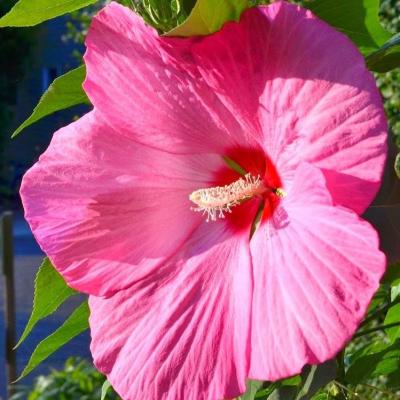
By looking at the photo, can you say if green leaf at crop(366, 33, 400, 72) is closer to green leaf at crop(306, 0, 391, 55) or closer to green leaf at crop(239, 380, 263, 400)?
green leaf at crop(306, 0, 391, 55)

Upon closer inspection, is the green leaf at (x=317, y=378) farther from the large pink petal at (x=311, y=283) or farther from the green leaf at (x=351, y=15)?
the green leaf at (x=351, y=15)

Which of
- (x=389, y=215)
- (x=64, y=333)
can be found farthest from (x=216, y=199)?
(x=64, y=333)

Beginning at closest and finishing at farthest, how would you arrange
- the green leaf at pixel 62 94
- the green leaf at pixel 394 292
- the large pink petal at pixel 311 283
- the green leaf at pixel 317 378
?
the large pink petal at pixel 311 283
the green leaf at pixel 317 378
the green leaf at pixel 62 94
the green leaf at pixel 394 292

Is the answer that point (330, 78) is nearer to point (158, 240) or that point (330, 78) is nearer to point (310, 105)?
point (310, 105)

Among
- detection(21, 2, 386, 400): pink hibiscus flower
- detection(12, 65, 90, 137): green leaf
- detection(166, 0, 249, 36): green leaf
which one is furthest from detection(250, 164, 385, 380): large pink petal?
detection(12, 65, 90, 137): green leaf

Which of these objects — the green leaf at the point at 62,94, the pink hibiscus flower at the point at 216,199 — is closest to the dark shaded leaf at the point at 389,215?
the pink hibiscus flower at the point at 216,199

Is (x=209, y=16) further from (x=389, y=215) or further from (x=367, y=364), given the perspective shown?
(x=367, y=364)
